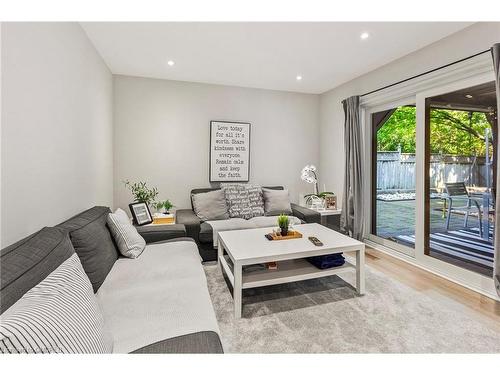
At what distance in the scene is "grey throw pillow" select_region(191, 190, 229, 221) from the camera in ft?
11.3

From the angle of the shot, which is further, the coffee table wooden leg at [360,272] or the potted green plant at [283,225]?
the potted green plant at [283,225]

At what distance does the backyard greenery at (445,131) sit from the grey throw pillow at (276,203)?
159 centimetres

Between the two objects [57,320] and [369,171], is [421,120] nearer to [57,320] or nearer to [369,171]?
[369,171]

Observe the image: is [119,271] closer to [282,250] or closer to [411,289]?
[282,250]

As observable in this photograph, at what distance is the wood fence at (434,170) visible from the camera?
2566 millimetres

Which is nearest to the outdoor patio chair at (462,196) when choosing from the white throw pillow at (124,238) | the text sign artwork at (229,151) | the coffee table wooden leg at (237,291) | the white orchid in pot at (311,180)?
the white orchid in pot at (311,180)

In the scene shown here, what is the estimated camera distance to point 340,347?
162 cm

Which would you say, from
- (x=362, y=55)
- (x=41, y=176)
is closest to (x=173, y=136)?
Answer: (x=41, y=176)

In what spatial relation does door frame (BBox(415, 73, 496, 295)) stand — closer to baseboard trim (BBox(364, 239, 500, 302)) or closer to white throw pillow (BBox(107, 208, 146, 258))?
baseboard trim (BBox(364, 239, 500, 302))

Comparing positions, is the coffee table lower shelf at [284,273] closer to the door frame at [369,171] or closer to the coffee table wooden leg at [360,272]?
the coffee table wooden leg at [360,272]

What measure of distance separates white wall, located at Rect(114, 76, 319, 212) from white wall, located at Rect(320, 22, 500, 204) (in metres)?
0.28

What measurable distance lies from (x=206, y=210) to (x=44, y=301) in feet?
8.57

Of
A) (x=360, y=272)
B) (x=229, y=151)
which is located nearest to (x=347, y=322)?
(x=360, y=272)

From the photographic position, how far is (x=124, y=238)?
2.11m
